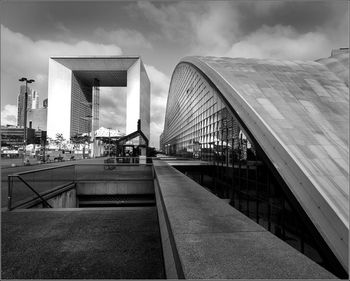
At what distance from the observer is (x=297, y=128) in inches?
401

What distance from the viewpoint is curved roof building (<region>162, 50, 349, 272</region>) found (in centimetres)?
682

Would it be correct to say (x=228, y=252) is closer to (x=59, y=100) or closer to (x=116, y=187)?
(x=116, y=187)

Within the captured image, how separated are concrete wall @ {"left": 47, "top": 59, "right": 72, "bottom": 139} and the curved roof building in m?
88.2

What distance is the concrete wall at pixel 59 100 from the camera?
9238 cm

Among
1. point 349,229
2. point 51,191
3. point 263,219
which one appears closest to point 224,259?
point 349,229

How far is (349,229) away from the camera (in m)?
5.60

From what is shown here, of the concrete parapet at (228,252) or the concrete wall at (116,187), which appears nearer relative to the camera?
the concrete parapet at (228,252)

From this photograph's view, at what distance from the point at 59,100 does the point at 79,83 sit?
1241 centimetres

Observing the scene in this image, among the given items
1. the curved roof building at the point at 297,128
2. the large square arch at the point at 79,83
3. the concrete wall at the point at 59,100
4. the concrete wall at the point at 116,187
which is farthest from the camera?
the concrete wall at the point at 59,100

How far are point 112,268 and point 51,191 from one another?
895 cm

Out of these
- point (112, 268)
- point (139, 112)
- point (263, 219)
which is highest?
point (139, 112)

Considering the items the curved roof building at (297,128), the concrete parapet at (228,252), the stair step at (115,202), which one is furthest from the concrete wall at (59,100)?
the concrete parapet at (228,252)

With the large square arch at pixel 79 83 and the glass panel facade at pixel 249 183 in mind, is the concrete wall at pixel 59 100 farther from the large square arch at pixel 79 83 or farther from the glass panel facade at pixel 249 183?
the glass panel facade at pixel 249 183

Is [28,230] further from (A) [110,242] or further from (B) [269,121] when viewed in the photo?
(B) [269,121]
